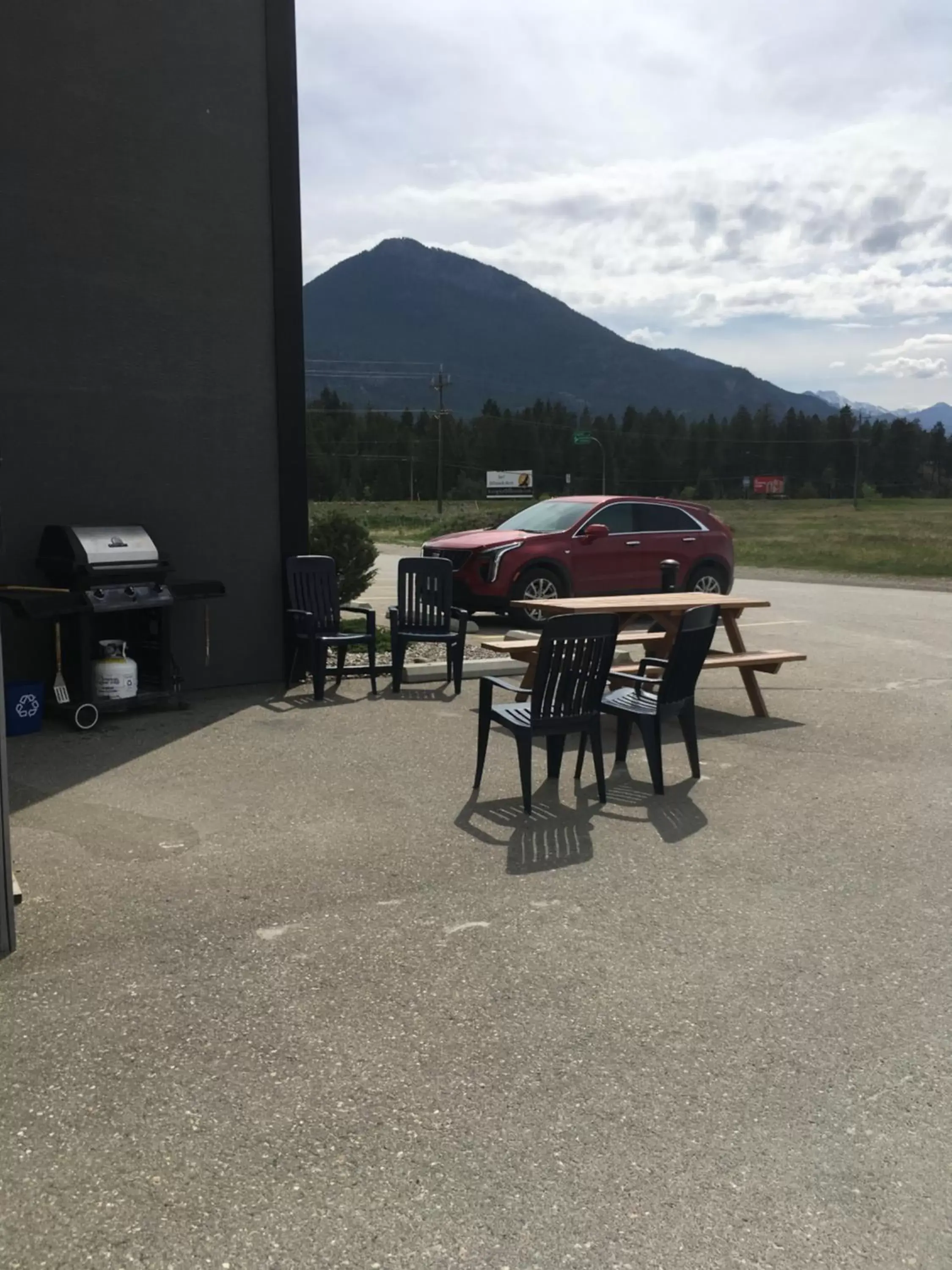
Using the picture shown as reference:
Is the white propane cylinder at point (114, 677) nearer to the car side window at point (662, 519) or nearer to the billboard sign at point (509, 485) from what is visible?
the car side window at point (662, 519)

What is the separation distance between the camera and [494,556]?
13.0m

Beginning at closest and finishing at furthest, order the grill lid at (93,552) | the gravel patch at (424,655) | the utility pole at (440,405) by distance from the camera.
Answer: the grill lid at (93,552) < the gravel patch at (424,655) < the utility pole at (440,405)

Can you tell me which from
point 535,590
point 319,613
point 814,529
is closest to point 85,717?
point 319,613

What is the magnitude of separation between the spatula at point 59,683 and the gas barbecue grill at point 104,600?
0.07m

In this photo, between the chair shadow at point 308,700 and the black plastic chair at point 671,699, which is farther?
the chair shadow at point 308,700

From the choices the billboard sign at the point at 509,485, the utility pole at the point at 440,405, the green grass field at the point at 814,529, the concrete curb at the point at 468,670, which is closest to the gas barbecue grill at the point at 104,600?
the concrete curb at the point at 468,670

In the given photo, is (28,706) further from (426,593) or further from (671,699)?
(671,699)

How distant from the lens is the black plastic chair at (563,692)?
5.84 meters

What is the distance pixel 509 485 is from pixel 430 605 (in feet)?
226

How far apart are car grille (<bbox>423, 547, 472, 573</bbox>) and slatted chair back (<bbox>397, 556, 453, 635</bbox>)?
3.01m

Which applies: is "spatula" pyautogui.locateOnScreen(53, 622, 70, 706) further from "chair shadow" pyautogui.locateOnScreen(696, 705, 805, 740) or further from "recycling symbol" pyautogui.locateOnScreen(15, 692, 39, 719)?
"chair shadow" pyautogui.locateOnScreen(696, 705, 805, 740)

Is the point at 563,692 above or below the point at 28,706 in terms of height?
above

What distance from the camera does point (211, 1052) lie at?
10.8 ft

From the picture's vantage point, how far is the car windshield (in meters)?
13.8
